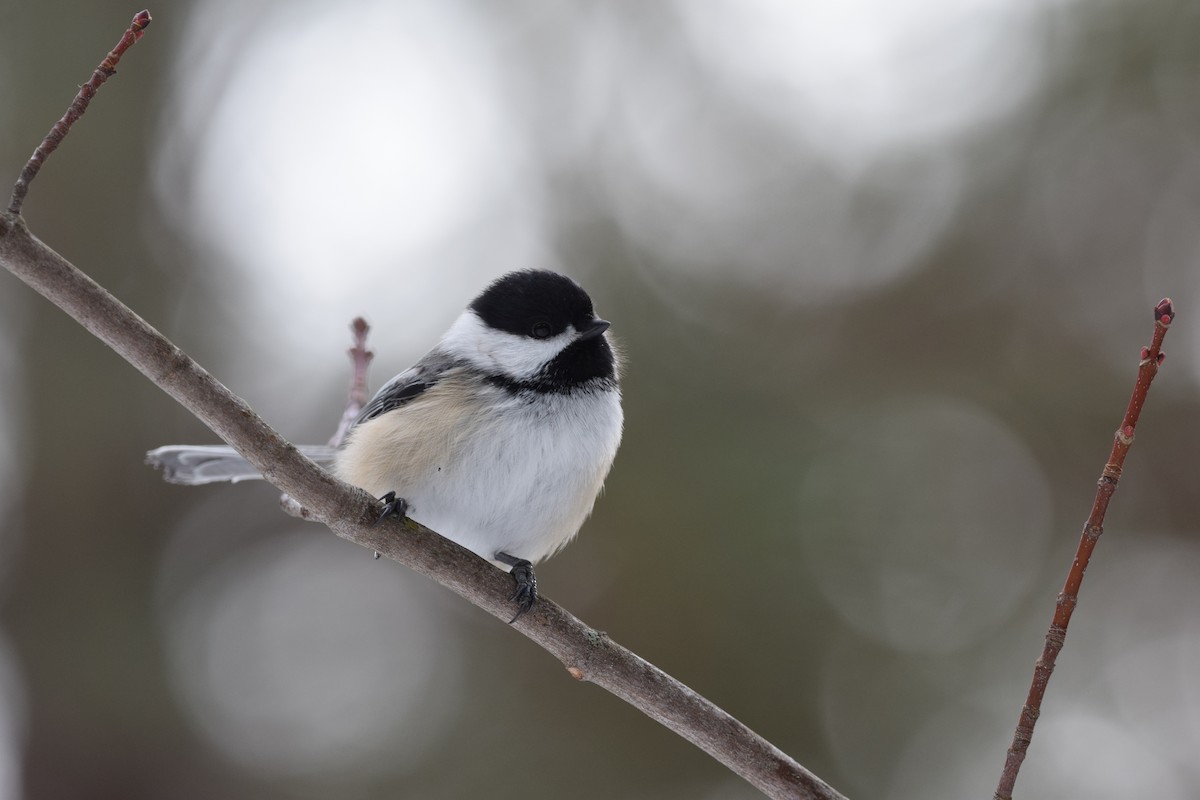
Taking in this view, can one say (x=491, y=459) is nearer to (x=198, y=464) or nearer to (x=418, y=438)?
(x=418, y=438)

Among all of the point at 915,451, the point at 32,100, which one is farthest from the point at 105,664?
the point at 915,451

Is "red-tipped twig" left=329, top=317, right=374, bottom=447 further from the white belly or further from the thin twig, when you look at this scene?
the white belly

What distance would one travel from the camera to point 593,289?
3877 millimetres

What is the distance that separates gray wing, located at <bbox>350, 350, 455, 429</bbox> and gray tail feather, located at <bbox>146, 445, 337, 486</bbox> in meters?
0.24

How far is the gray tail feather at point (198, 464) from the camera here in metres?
2.67

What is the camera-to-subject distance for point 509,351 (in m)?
2.51

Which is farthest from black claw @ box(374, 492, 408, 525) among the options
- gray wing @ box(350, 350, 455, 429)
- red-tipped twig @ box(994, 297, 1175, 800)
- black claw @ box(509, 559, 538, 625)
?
red-tipped twig @ box(994, 297, 1175, 800)

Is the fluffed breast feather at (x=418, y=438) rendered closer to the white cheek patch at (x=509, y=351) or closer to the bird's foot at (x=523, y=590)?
the white cheek patch at (x=509, y=351)

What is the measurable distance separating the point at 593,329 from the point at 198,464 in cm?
119

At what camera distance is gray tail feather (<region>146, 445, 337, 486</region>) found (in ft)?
8.76

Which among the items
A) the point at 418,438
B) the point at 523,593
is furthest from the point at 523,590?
the point at 418,438

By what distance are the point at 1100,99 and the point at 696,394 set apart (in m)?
1.91

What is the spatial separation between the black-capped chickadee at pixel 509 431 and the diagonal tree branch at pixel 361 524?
0.87ft

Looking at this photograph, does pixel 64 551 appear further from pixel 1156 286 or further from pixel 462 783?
pixel 1156 286
